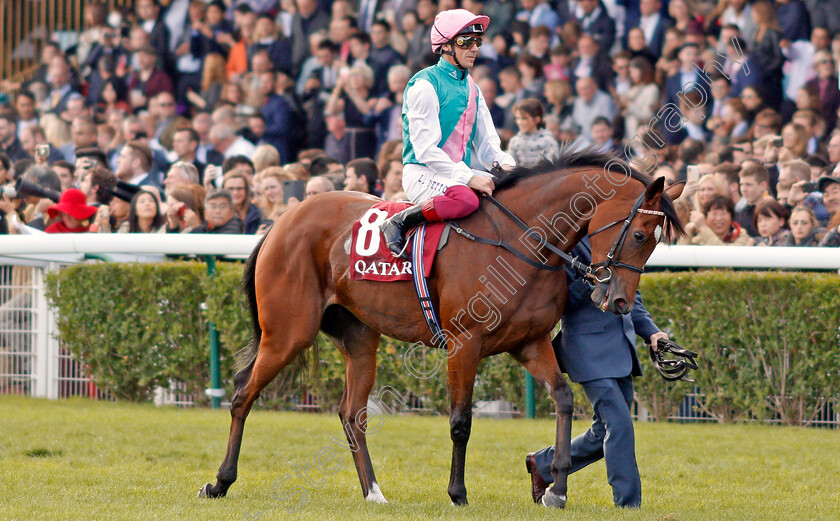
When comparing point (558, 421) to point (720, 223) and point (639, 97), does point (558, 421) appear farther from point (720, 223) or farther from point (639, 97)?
point (639, 97)

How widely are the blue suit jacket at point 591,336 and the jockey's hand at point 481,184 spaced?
470 millimetres

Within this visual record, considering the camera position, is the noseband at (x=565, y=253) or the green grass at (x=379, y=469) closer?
the noseband at (x=565, y=253)

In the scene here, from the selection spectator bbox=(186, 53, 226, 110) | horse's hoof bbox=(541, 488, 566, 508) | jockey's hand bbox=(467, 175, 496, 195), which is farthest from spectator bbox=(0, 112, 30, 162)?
horse's hoof bbox=(541, 488, 566, 508)

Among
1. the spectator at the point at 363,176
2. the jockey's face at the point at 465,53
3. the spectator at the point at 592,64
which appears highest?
the spectator at the point at 592,64

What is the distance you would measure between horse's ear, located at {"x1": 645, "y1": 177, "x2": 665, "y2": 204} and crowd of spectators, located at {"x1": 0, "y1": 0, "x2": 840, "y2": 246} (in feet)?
8.33

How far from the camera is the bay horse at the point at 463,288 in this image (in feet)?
14.8

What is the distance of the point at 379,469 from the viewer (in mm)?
5895

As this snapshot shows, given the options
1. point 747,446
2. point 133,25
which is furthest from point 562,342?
point 133,25

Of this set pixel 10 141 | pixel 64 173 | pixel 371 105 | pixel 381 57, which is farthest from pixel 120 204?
pixel 10 141

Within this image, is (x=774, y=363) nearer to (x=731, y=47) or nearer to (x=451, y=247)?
(x=451, y=247)

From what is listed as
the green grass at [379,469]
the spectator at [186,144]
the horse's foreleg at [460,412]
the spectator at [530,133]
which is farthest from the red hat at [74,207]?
the horse's foreleg at [460,412]

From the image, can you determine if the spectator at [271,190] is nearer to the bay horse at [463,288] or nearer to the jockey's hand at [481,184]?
the bay horse at [463,288]

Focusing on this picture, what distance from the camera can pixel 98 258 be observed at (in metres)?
8.55

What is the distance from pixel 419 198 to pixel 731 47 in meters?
6.41
